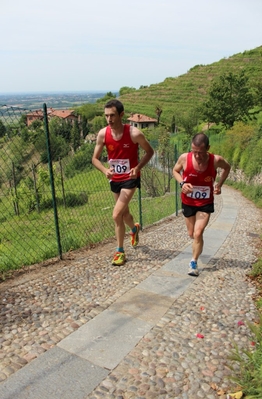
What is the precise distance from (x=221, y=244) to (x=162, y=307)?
3.00m

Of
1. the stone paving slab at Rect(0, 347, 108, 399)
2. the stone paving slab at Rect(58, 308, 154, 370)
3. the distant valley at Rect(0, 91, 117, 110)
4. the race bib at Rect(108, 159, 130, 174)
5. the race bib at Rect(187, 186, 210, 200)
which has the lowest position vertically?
the stone paving slab at Rect(58, 308, 154, 370)

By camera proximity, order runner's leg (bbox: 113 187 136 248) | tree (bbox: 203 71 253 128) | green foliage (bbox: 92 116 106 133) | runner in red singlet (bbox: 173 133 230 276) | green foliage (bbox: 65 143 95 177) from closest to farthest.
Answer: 1. runner in red singlet (bbox: 173 133 230 276)
2. runner's leg (bbox: 113 187 136 248)
3. green foliage (bbox: 65 143 95 177)
4. green foliage (bbox: 92 116 106 133)
5. tree (bbox: 203 71 253 128)

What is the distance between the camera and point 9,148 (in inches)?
173

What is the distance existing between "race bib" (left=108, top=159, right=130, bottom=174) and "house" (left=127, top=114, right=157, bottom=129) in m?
53.4

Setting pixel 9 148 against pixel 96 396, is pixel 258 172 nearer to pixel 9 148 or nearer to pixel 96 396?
pixel 9 148

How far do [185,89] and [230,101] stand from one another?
3959 cm

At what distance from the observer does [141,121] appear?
192 ft

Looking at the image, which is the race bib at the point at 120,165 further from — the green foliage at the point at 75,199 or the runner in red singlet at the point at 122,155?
the green foliage at the point at 75,199

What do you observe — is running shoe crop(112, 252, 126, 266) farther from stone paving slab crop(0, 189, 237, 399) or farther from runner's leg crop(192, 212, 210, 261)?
runner's leg crop(192, 212, 210, 261)

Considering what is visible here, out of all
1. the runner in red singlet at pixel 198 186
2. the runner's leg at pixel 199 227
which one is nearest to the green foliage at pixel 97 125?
the runner in red singlet at pixel 198 186

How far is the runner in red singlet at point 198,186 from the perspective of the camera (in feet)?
14.1

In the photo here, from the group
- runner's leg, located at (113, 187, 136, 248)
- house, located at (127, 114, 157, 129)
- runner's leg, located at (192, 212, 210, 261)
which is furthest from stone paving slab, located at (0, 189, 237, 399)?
house, located at (127, 114, 157, 129)

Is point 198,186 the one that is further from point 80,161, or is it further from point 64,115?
point 80,161

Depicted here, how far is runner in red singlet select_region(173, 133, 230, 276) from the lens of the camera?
4297 millimetres
